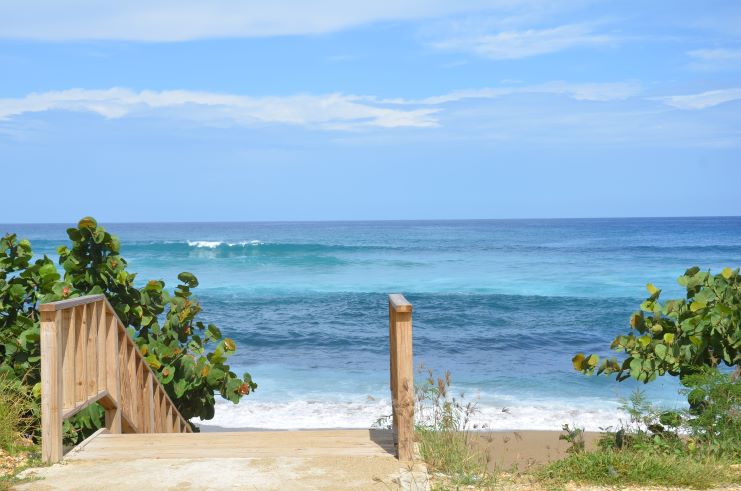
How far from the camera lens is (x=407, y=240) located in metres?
63.6

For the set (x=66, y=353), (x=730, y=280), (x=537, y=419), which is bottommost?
(x=537, y=419)

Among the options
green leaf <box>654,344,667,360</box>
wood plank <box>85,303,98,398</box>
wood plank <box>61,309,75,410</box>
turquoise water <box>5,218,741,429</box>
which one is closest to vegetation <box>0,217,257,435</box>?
wood plank <box>85,303,98,398</box>

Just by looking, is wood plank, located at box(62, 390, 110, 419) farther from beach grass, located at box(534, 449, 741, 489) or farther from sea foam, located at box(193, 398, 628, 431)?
sea foam, located at box(193, 398, 628, 431)

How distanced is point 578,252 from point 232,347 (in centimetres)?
4405

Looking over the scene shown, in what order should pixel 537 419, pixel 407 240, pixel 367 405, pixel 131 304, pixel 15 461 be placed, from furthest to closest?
pixel 407 240 → pixel 367 405 → pixel 537 419 → pixel 131 304 → pixel 15 461

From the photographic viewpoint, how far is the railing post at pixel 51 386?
205 inches

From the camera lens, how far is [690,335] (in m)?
6.20

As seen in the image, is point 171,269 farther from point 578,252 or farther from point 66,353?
point 66,353

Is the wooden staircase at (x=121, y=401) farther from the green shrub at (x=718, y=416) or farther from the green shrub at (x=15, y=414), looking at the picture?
the green shrub at (x=718, y=416)

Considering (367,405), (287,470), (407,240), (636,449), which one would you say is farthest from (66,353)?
(407,240)

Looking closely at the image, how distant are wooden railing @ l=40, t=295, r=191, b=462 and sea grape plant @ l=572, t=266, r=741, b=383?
3863 millimetres

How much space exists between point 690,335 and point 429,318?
53.1ft

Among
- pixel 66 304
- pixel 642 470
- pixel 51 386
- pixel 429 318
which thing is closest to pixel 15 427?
pixel 51 386

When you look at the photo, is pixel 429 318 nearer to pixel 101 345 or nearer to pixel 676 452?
pixel 101 345
